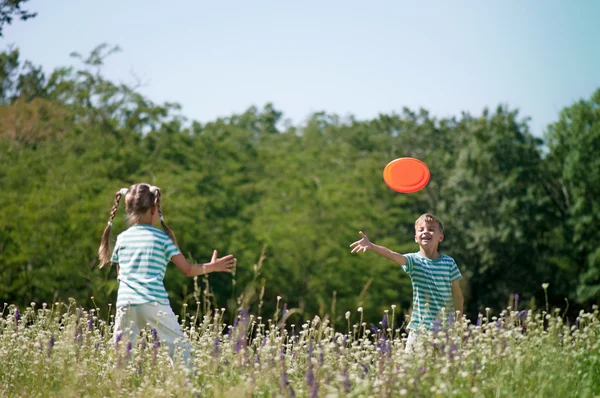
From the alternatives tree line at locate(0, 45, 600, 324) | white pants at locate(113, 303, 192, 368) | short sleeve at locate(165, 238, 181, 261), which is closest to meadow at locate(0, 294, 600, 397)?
white pants at locate(113, 303, 192, 368)

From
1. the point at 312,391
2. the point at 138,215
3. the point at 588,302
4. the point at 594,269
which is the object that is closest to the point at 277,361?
the point at 312,391

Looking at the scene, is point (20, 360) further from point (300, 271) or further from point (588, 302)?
point (588, 302)

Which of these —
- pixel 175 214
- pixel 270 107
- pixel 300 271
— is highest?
pixel 270 107

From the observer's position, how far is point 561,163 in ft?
136

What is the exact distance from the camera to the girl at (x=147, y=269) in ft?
18.3

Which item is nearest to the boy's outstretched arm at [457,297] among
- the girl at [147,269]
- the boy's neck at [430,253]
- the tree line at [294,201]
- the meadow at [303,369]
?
the boy's neck at [430,253]

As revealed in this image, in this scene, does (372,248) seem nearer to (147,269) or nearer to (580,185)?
(147,269)

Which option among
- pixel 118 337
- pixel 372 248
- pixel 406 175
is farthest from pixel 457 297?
pixel 118 337

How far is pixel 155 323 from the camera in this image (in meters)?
5.59

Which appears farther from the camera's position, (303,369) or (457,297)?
(457,297)

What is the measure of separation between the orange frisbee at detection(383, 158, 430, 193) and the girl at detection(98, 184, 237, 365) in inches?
123

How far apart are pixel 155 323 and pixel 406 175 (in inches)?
153

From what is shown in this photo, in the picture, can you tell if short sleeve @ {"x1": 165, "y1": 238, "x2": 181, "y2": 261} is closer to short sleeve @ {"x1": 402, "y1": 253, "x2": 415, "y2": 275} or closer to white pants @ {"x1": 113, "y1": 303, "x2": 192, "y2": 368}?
white pants @ {"x1": 113, "y1": 303, "x2": 192, "y2": 368}

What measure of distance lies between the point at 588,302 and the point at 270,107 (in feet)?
107
